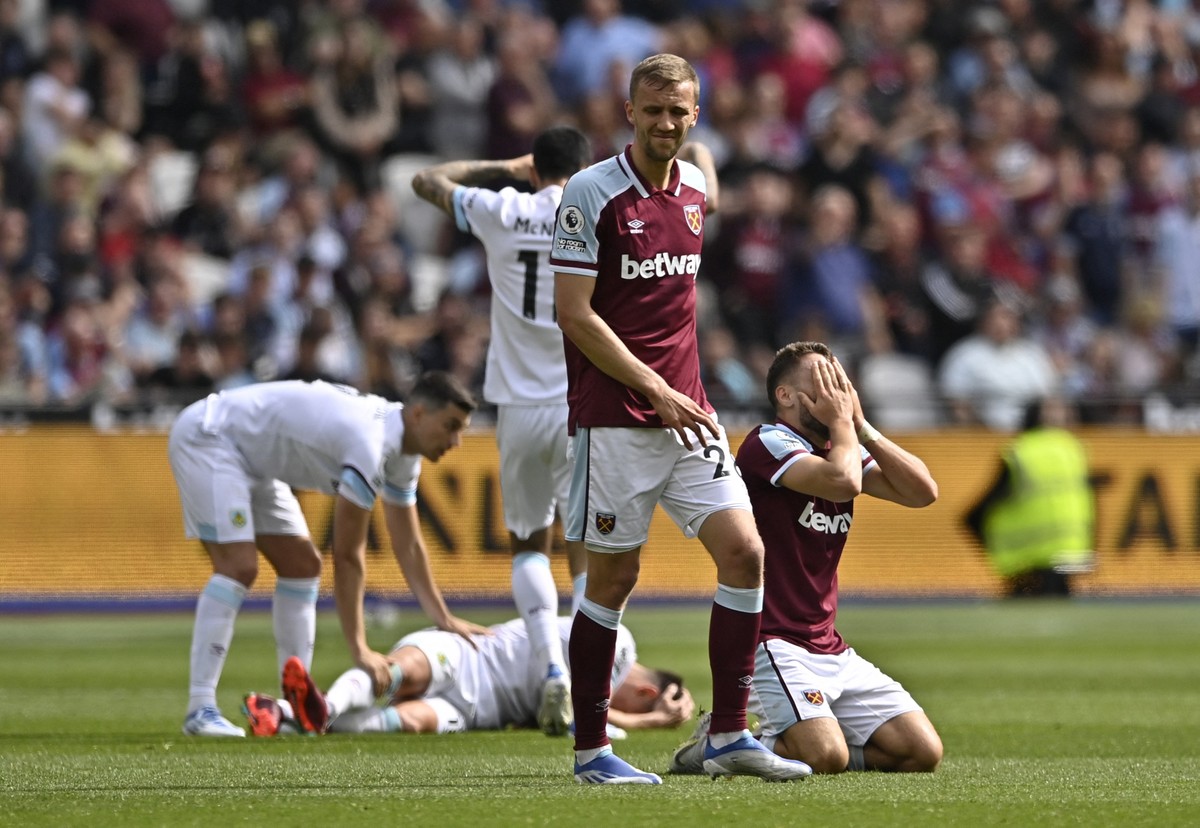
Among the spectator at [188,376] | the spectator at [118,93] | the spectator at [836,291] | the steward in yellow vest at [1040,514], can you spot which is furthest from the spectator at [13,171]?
the steward in yellow vest at [1040,514]

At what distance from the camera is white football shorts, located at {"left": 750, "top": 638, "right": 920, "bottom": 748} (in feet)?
23.7

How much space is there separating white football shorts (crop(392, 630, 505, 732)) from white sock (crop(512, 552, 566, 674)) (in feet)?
1.52

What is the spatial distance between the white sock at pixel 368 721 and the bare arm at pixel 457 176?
2463mm

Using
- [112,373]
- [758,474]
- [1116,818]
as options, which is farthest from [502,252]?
[112,373]

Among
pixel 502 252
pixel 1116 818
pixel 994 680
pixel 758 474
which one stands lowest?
pixel 994 680

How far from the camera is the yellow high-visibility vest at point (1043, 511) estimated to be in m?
17.7

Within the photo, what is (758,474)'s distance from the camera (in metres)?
7.44

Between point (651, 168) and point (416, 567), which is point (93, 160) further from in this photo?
point (651, 168)

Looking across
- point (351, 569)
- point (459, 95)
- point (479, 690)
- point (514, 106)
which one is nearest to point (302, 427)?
point (351, 569)

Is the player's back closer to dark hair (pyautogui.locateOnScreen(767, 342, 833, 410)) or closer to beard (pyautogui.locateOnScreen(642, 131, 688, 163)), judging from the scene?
dark hair (pyautogui.locateOnScreen(767, 342, 833, 410))

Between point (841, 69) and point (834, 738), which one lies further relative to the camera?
point (841, 69)

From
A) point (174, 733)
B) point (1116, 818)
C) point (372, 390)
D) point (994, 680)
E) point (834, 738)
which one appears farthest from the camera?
point (372, 390)

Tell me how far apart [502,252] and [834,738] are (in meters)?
3.27

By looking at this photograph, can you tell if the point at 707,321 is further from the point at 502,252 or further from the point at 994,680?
the point at 502,252
